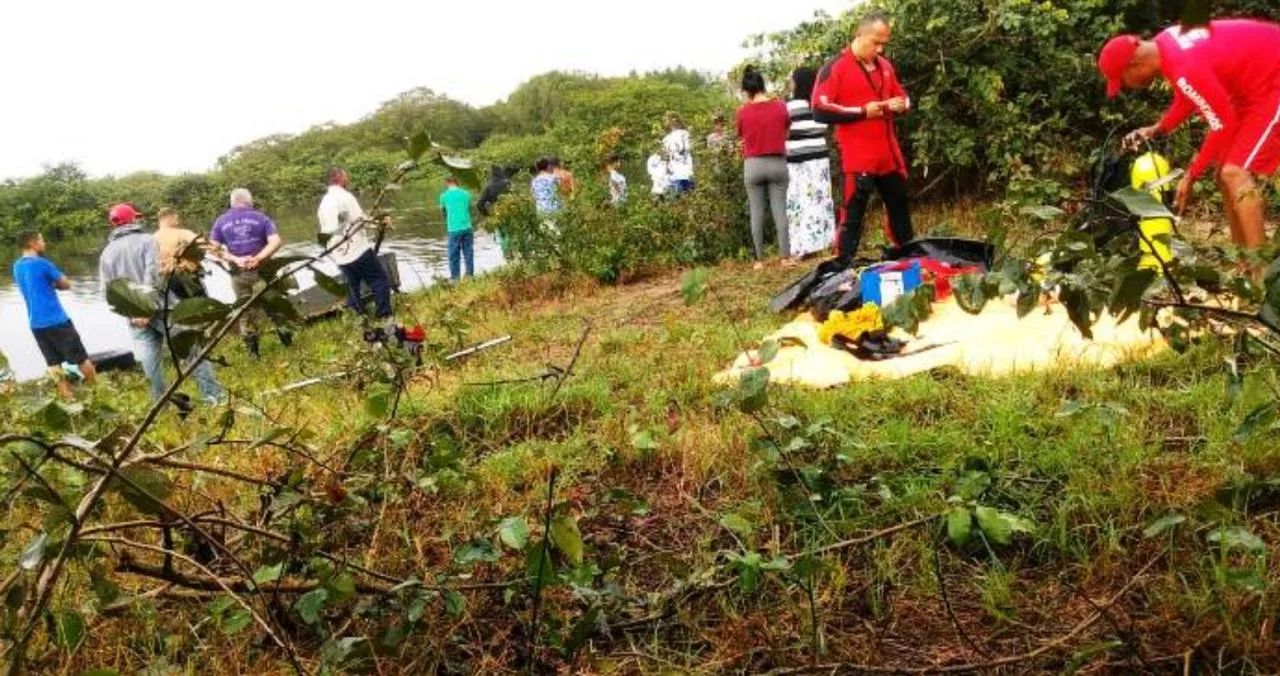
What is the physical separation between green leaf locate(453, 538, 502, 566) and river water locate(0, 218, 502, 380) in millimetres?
5542

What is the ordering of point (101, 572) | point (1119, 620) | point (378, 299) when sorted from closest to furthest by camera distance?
point (101, 572), point (1119, 620), point (378, 299)

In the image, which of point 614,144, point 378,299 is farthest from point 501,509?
point 614,144

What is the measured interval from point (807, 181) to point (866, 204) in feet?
4.76

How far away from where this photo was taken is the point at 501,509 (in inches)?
93.9

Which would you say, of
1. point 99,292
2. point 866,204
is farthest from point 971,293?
point 99,292

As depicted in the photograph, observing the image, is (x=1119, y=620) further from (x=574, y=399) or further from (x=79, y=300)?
(x=79, y=300)

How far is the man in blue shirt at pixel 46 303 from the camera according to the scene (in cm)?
690

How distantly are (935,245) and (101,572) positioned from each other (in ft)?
14.9

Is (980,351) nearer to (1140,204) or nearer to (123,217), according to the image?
(1140,204)

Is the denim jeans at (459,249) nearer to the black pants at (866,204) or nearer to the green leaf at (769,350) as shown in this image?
the black pants at (866,204)

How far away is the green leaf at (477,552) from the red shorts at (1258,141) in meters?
3.78

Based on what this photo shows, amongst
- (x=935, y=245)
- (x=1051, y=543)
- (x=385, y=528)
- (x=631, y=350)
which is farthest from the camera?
(x=935, y=245)

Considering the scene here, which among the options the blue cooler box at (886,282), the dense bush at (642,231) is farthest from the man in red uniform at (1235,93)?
the dense bush at (642,231)

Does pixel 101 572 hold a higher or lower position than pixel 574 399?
higher
